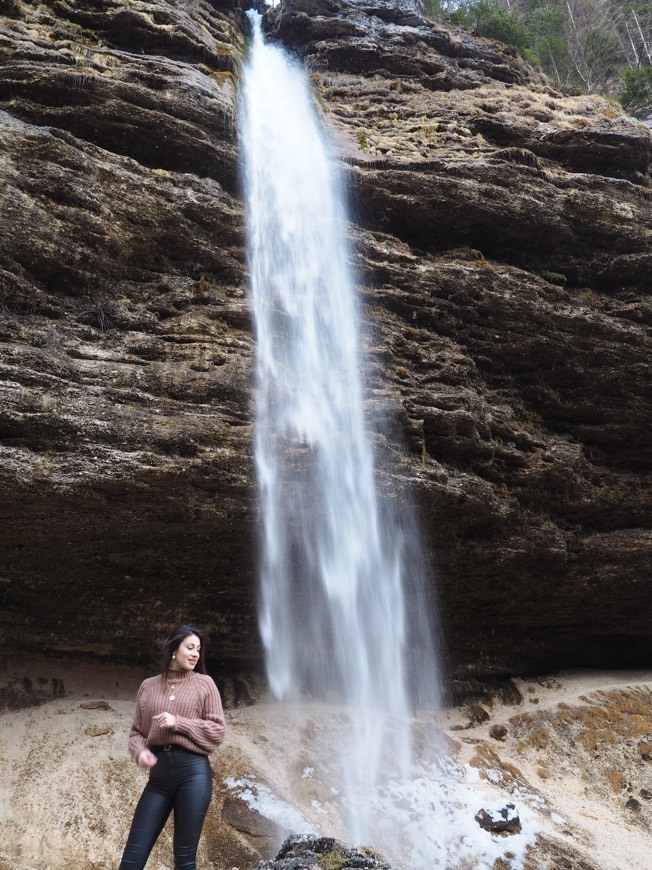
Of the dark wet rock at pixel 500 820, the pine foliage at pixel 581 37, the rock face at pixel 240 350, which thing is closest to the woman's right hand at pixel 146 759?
the rock face at pixel 240 350

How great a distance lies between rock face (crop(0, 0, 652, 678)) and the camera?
6562 mm

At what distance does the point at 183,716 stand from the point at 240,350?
471cm

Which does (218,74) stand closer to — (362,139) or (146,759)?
(362,139)

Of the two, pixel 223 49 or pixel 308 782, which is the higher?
pixel 223 49

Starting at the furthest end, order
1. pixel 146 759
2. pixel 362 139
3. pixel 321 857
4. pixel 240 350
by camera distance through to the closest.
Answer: pixel 362 139 < pixel 240 350 < pixel 321 857 < pixel 146 759

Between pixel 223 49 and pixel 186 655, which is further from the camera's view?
pixel 223 49

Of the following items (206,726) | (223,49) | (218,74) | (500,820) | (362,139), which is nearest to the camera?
(206,726)

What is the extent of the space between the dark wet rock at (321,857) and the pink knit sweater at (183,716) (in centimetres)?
82

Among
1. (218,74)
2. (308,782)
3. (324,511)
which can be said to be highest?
(218,74)

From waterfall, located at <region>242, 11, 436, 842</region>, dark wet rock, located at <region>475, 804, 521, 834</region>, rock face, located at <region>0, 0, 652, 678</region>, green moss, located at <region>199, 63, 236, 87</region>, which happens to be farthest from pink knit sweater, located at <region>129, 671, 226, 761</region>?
green moss, located at <region>199, 63, 236, 87</region>

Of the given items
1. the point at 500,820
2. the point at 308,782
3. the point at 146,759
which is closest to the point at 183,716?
the point at 146,759

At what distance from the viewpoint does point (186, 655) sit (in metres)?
3.77

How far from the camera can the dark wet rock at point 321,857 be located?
11.9 feet

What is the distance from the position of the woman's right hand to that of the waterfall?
370cm
